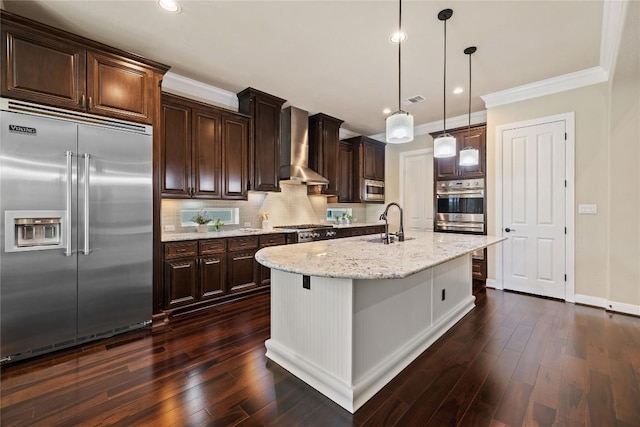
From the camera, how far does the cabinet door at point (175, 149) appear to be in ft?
10.4

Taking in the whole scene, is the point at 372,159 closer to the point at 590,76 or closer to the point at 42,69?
the point at 590,76

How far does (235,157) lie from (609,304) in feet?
15.8

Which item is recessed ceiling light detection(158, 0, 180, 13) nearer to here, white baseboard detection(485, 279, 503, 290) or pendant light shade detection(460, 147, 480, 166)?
pendant light shade detection(460, 147, 480, 166)

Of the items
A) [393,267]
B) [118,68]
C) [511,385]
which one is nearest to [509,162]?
[511,385]

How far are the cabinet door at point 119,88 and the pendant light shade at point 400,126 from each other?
2.30m

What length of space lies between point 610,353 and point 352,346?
2.23 meters

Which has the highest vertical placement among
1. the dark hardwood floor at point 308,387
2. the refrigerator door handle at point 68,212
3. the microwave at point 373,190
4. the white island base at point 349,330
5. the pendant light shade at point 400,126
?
the pendant light shade at point 400,126

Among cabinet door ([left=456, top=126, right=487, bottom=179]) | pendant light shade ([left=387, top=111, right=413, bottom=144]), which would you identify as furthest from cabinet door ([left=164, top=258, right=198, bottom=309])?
cabinet door ([left=456, top=126, right=487, bottom=179])

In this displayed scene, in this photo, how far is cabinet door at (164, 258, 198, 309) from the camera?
301 cm

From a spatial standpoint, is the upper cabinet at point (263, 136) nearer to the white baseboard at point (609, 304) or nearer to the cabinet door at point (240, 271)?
the cabinet door at point (240, 271)

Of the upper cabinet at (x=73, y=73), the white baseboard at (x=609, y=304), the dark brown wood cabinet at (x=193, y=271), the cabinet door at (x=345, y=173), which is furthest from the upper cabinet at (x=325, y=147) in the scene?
the white baseboard at (x=609, y=304)

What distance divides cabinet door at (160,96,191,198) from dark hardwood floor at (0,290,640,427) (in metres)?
1.56

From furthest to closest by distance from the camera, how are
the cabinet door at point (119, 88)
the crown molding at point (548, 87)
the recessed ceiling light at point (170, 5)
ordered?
1. the crown molding at point (548, 87)
2. the cabinet door at point (119, 88)
3. the recessed ceiling light at point (170, 5)

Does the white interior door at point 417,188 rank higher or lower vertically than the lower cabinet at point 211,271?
higher
